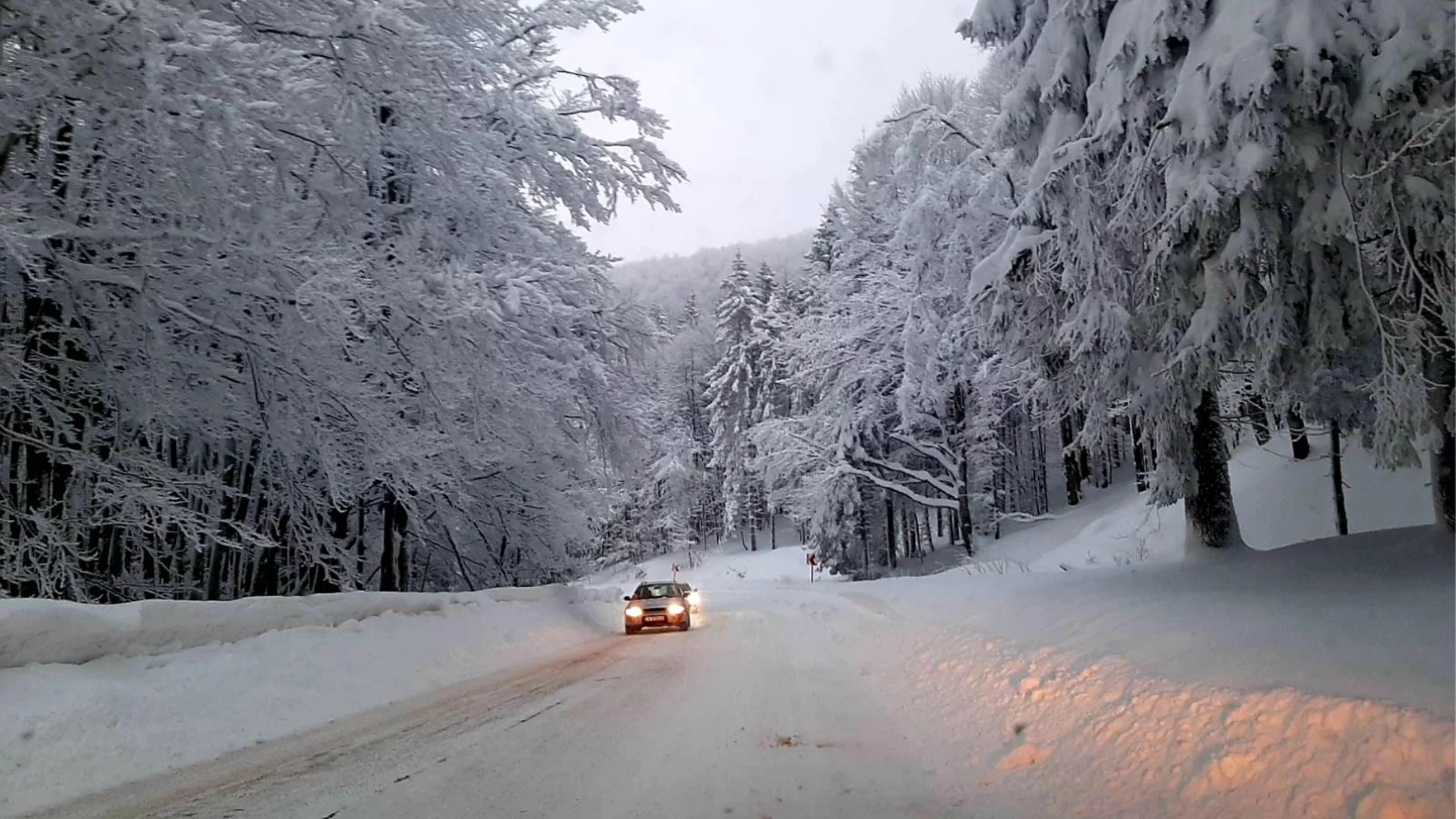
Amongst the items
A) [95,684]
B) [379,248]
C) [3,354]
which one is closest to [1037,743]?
[95,684]

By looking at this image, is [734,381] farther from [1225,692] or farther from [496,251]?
[1225,692]

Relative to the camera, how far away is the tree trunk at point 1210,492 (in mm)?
11766

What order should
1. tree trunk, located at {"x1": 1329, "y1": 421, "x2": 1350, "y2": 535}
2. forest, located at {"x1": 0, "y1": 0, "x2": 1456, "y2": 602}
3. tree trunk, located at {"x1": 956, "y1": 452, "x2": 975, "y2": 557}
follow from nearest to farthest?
forest, located at {"x1": 0, "y1": 0, "x2": 1456, "y2": 602}, tree trunk, located at {"x1": 1329, "y1": 421, "x2": 1350, "y2": 535}, tree trunk, located at {"x1": 956, "y1": 452, "x2": 975, "y2": 557}

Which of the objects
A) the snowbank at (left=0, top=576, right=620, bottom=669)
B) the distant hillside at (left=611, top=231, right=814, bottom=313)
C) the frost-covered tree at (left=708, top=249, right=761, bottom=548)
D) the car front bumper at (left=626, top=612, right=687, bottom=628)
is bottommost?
the car front bumper at (left=626, top=612, right=687, bottom=628)

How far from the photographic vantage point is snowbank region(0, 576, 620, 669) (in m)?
6.94

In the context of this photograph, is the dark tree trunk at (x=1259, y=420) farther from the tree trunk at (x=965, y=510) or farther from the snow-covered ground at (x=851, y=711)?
the snow-covered ground at (x=851, y=711)

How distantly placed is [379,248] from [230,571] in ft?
28.0

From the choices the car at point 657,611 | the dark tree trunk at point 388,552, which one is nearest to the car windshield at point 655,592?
the car at point 657,611

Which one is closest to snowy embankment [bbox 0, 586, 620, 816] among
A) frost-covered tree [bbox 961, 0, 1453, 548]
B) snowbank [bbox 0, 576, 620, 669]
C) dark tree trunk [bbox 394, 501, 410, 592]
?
snowbank [bbox 0, 576, 620, 669]

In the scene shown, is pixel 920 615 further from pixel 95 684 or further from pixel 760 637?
pixel 95 684

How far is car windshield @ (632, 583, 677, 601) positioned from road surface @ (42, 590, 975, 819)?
9796mm

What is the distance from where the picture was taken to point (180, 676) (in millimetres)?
8195

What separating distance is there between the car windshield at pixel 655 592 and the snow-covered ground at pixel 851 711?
23.7ft

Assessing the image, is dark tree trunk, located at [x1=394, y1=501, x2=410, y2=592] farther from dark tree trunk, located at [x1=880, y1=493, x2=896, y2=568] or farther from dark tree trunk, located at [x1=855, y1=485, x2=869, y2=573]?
dark tree trunk, located at [x1=880, y1=493, x2=896, y2=568]
